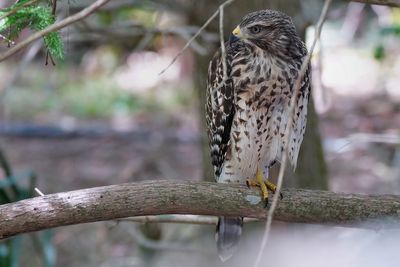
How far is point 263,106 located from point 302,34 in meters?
1.27

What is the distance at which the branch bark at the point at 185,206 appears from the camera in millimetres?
2795

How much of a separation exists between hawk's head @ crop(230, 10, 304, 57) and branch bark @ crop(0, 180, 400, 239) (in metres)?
0.73

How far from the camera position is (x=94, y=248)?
264 inches

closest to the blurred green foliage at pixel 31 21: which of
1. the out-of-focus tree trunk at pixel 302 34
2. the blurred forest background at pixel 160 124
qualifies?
the blurred forest background at pixel 160 124

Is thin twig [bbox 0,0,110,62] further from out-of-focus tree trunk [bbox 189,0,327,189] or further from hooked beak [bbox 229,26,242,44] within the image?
out-of-focus tree trunk [bbox 189,0,327,189]

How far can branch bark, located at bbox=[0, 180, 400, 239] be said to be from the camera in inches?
110

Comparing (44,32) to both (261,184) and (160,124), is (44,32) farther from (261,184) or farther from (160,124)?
(160,124)

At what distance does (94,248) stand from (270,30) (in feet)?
12.9

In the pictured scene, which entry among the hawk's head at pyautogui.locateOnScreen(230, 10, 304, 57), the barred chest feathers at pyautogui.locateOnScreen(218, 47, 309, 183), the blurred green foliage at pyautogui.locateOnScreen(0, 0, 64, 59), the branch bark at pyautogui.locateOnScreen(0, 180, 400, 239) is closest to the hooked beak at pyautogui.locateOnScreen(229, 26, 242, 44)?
the hawk's head at pyautogui.locateOnScreen(230, 10, 304, 57)

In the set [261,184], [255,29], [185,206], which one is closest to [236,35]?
[255,29]

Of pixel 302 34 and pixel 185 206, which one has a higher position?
pixel 302 34

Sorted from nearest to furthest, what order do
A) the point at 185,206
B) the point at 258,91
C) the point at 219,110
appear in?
the point at 185,206, the point at 258,91, the point at 219,110

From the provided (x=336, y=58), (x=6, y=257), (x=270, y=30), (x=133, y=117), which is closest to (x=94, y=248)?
(x=6, y=257)

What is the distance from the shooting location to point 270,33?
3393mm
